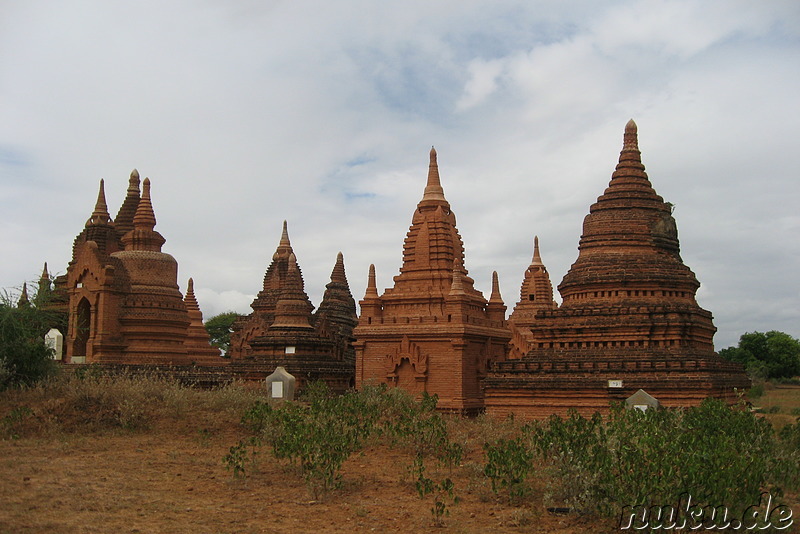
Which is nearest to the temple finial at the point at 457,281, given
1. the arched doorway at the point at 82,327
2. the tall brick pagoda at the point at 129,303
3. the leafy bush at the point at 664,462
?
the tall brick pagoda at the point at 129,303

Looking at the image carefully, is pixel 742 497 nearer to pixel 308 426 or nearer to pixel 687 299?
pixel 308 426

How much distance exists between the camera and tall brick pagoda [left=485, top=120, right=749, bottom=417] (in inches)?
862

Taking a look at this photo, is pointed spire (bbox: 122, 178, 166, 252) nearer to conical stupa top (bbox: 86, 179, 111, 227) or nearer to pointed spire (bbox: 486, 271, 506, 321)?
conical stupa top (bbox: 86, 179, 111, 227)

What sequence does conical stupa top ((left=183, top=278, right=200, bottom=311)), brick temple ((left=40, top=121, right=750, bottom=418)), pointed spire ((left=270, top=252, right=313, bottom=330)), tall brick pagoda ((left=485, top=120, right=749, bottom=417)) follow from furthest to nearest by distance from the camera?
1. conical stupa top ((left=183, top=278, right=200, bottom=311))
2. pointed spire ((left=270, top=252, right=313, bottom=330))
3. brick temple ((left=40, top=121, right=750, bottom=418))
4. tall brick pagoda ((left=485, top=120, right=749, bottom=417))

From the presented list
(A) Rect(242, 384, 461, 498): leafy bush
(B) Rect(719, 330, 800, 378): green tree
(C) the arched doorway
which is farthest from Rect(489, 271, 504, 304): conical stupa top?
(B) Rect(719, 330, 800, 378): green tree

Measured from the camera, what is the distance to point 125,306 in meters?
30.7

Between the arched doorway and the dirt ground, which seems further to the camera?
the arched doorway

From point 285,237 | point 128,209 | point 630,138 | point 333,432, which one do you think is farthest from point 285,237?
point 333,432

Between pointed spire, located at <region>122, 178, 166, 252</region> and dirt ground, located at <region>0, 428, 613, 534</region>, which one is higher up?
pointed spire, located at <region>122, 178, 166, 252</region>

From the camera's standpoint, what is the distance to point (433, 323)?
1117 inches

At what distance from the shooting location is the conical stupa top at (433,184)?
1246 inches

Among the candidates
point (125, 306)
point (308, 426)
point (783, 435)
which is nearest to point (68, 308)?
point (125, 306)

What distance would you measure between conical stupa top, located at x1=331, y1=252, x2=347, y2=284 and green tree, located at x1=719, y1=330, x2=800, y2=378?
140ft

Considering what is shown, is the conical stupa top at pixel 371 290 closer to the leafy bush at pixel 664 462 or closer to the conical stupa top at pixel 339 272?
the conical stupa top at pixel 339 272
